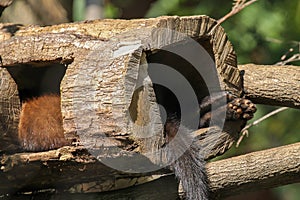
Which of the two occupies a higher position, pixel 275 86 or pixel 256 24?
pixel 256 24

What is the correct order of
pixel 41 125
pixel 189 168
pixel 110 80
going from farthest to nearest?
pixel 41 125, pixel 189 168, pixel 110 80

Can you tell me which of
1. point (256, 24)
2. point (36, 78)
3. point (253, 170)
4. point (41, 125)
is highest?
point (256, 24)

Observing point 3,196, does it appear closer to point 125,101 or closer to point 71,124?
point 71,124

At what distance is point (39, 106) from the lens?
190 centimetres

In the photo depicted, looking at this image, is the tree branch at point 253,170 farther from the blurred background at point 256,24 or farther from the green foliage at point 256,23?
the green foliage at point 256,23

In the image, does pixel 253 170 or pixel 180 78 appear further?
pixel 180 78

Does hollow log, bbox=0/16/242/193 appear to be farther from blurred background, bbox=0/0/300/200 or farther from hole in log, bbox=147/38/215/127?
blurred background, bbox=0/0/300/200

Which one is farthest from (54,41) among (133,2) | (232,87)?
(133,2)

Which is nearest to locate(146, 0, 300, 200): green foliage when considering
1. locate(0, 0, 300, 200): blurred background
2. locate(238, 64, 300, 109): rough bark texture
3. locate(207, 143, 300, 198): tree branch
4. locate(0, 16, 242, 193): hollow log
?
locate(0, 0, 300, 200): blurred background

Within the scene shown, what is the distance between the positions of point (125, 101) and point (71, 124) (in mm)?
158

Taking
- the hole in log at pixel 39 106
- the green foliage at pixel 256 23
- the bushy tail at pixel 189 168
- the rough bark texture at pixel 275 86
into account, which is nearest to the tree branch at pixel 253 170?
the bushy tail at pixel 189 168

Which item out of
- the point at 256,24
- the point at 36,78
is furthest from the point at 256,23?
the point at 36,78

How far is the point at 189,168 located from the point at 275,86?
1.29 feet

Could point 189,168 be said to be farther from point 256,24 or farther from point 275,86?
point 256,24
